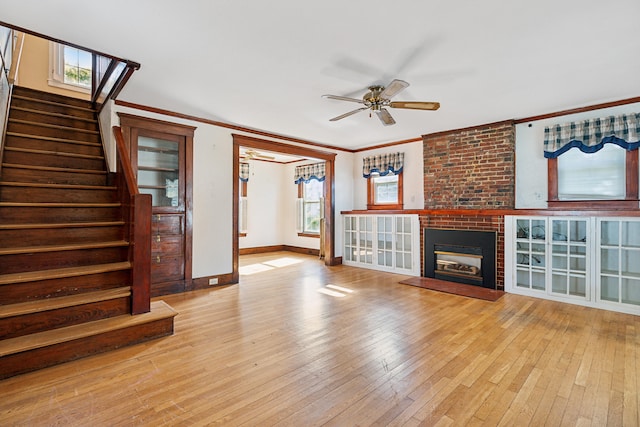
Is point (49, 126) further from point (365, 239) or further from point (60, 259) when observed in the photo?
point (365, 239)

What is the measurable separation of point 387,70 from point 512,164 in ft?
9.58

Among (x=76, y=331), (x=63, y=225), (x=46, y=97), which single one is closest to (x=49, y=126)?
(x=46, y=97)

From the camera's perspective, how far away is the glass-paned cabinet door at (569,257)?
3973 mm

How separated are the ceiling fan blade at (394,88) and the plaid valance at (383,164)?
10.0 ft

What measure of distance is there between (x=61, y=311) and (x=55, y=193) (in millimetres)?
1455

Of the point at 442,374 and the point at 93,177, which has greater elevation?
the point at 93,177

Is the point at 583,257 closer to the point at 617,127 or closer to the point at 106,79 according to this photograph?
the point at 617,127

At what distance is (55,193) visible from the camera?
332cm

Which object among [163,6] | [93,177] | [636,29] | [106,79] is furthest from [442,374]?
[106,79]

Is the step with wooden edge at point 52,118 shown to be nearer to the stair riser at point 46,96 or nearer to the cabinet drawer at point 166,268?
the stair riser at point 46,96

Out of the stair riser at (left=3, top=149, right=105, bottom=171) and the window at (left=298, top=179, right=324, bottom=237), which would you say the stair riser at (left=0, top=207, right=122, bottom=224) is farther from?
the window at (left=298, top=179, right=324, bottom=237)

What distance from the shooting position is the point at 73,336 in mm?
2436

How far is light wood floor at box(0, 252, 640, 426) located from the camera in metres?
1.83

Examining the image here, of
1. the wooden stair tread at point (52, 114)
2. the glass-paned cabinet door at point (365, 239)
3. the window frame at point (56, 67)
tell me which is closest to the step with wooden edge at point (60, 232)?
the wooden stair tread at point (52, 114)
